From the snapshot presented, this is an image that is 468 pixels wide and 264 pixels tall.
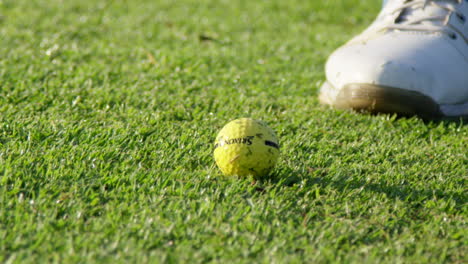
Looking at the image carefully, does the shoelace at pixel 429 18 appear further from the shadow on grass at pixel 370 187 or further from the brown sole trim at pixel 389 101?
the shadow on grass at pixel 370 187

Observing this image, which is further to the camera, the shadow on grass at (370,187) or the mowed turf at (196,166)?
the shadow on grass at (370,187)

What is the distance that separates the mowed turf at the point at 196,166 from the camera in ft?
7.27

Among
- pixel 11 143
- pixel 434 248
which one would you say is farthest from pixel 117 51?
pixel 434 248

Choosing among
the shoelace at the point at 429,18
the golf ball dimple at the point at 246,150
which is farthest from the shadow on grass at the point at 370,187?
the shoelace at the point at 429,18

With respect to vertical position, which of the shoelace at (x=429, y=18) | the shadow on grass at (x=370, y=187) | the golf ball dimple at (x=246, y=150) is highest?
the shoelace at (x=429, y=18)

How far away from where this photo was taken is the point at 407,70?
3619mm

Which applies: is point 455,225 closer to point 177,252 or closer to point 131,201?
point 177,252

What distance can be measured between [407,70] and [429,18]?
78cm

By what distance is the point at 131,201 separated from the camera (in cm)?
247

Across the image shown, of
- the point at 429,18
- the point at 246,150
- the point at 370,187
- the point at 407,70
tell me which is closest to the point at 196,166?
the point at 246,150

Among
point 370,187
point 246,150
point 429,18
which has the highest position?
point 429,18

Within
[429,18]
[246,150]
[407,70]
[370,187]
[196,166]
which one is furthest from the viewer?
[429,18]

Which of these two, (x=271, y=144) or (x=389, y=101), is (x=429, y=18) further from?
(x=271, y=144)

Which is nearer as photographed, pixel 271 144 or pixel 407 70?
pixel 271 144
